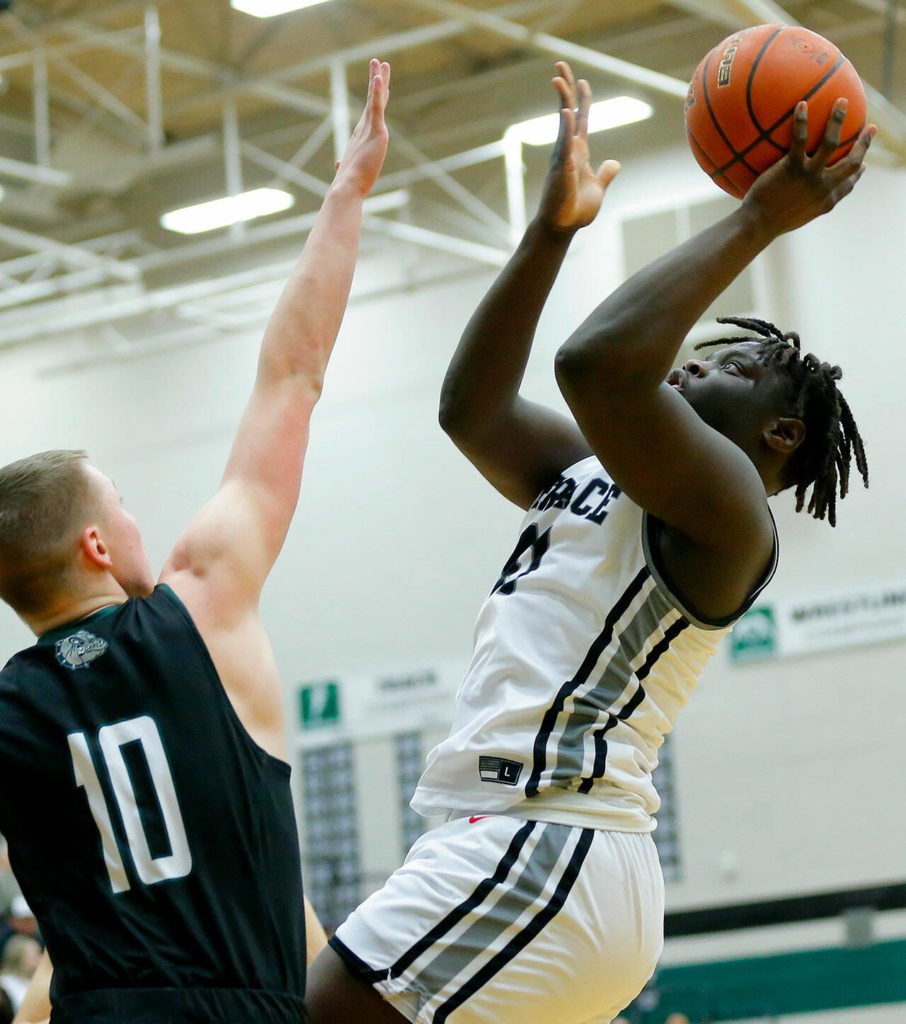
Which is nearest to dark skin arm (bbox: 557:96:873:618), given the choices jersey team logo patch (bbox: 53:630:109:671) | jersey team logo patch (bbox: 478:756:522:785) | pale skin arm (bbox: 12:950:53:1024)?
jersey team logo patch (bbox: 478:756:522:785)

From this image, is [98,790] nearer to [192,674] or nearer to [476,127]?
[192,674]

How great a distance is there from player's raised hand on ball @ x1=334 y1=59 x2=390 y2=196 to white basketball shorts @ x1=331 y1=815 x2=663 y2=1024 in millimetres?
1353

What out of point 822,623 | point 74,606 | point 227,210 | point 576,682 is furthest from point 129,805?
point 227,210

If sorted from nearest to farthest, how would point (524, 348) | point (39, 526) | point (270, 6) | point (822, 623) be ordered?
1. point (39, 526)
2. point (524, 348)
3. point (270, 6)
4. point (822, 623)

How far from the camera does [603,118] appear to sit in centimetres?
1518

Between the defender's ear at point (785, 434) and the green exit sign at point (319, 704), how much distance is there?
1371cm

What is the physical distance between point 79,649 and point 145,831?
32cm

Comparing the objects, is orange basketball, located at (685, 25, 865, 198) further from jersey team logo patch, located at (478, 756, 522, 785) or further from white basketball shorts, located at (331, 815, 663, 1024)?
white basketball shorts, located at (331, 815, 663, 1024)

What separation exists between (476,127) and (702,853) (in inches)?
324

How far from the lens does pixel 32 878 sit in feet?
7.82

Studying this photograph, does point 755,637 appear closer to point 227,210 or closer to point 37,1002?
point 227,210

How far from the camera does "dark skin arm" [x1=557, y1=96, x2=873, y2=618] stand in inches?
104

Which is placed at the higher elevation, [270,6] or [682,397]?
[270,6]

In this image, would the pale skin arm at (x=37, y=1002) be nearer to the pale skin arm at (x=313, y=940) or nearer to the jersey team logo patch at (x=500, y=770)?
the pale skin arm at (x=313, y=940)
